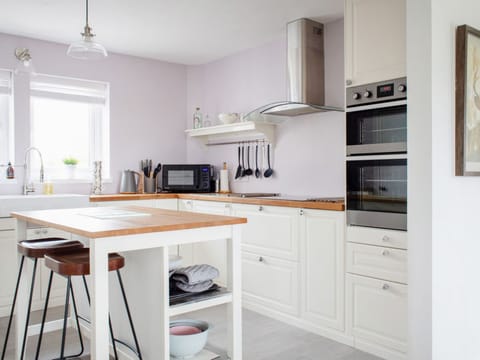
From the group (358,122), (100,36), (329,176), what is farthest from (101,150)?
(358,122)

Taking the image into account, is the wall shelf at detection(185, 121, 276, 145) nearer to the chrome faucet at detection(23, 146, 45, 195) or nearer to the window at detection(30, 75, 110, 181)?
the window at detection(30, 75, 110, 181)

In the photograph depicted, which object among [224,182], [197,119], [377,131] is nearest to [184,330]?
[377,131]

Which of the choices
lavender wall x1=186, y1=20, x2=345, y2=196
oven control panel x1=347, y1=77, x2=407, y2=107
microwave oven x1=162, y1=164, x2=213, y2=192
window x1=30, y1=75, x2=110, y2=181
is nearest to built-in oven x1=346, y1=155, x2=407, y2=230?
oven control panel x1=347, y1=77, x2=407, y2=107

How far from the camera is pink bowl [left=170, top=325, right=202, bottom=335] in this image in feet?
7.94

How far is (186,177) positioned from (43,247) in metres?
2.30

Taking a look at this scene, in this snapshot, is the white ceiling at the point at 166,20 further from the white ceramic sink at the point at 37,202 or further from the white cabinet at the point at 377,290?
the white cabinet at the point at 377,290

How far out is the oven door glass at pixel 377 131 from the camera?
2.65m

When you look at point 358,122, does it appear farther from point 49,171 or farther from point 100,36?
point 49,171

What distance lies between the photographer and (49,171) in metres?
4.34

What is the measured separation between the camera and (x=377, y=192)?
109 inches

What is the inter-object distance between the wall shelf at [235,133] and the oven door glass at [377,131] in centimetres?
124

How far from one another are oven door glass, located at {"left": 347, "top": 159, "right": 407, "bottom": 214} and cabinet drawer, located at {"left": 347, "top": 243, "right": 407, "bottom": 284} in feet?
0.80

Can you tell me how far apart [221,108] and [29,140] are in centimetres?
195

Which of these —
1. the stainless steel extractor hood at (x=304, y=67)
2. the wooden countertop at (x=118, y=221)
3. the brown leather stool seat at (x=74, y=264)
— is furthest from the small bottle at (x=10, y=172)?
the stainless steel extractor hood at (x=304, y=67)
